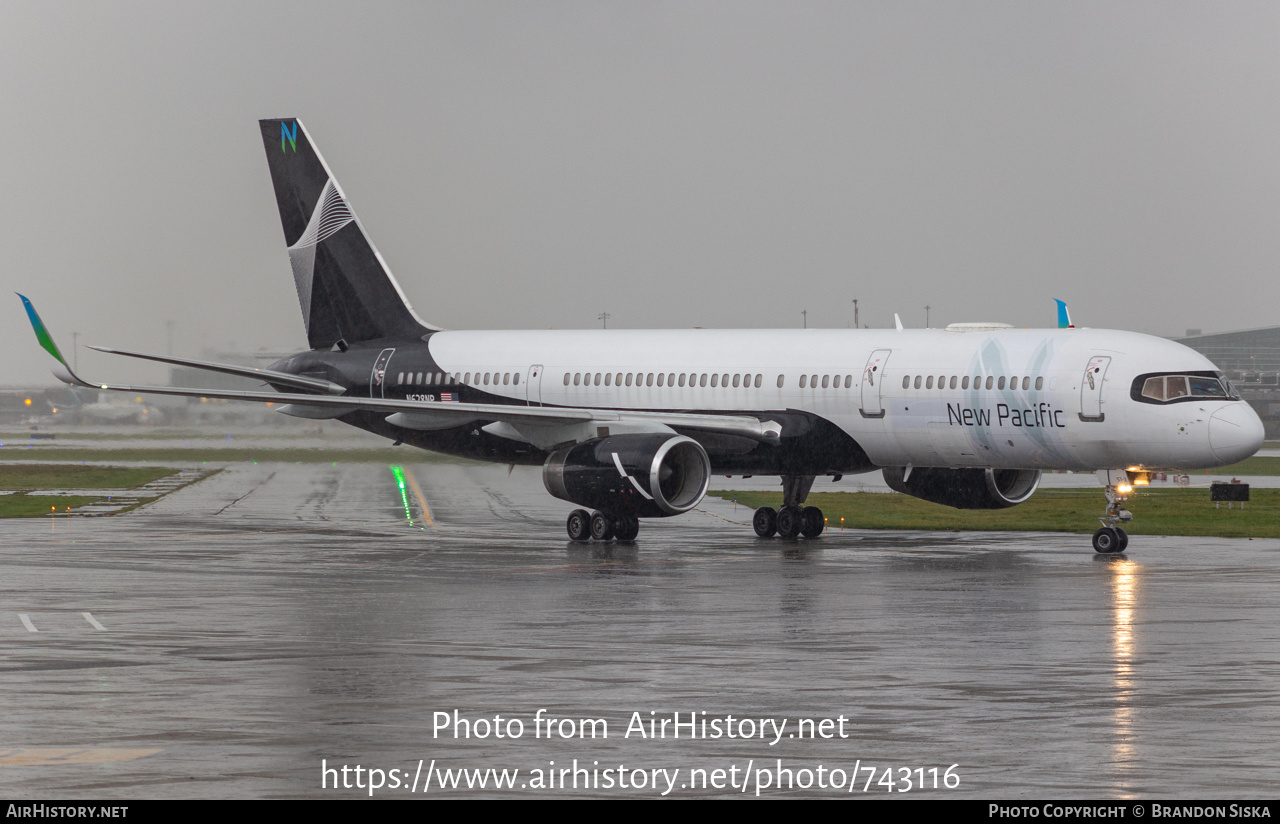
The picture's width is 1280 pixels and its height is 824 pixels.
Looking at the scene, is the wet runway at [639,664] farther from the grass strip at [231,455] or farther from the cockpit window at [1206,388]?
the grass strip at [231,455]

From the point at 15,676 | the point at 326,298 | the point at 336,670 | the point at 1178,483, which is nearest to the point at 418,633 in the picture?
the point at 336,670

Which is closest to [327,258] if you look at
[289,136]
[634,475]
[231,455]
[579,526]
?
[289,136]

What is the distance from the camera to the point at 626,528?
1266 inches

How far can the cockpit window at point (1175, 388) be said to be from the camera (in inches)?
1138

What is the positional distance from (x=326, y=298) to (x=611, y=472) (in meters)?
12.5

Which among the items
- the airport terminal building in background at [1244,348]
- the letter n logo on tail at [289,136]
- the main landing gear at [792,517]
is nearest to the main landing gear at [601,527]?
the main landing gear at [792,517]

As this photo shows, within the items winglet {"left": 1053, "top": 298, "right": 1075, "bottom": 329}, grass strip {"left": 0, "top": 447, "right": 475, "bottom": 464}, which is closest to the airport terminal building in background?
grass strip {"left": 0, "top": 447, "right": 475, "bottom": 464}

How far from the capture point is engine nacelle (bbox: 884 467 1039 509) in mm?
33688

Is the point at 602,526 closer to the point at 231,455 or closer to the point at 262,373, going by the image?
the point at 262,373

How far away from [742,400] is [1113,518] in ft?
25.6

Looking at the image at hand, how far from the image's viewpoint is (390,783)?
1059 centimetres

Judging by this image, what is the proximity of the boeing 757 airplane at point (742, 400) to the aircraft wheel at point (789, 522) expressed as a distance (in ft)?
0.13

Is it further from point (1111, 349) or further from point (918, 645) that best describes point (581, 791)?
point (1111, 349)

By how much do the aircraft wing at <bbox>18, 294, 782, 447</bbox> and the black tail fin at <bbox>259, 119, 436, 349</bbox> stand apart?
450 cm
